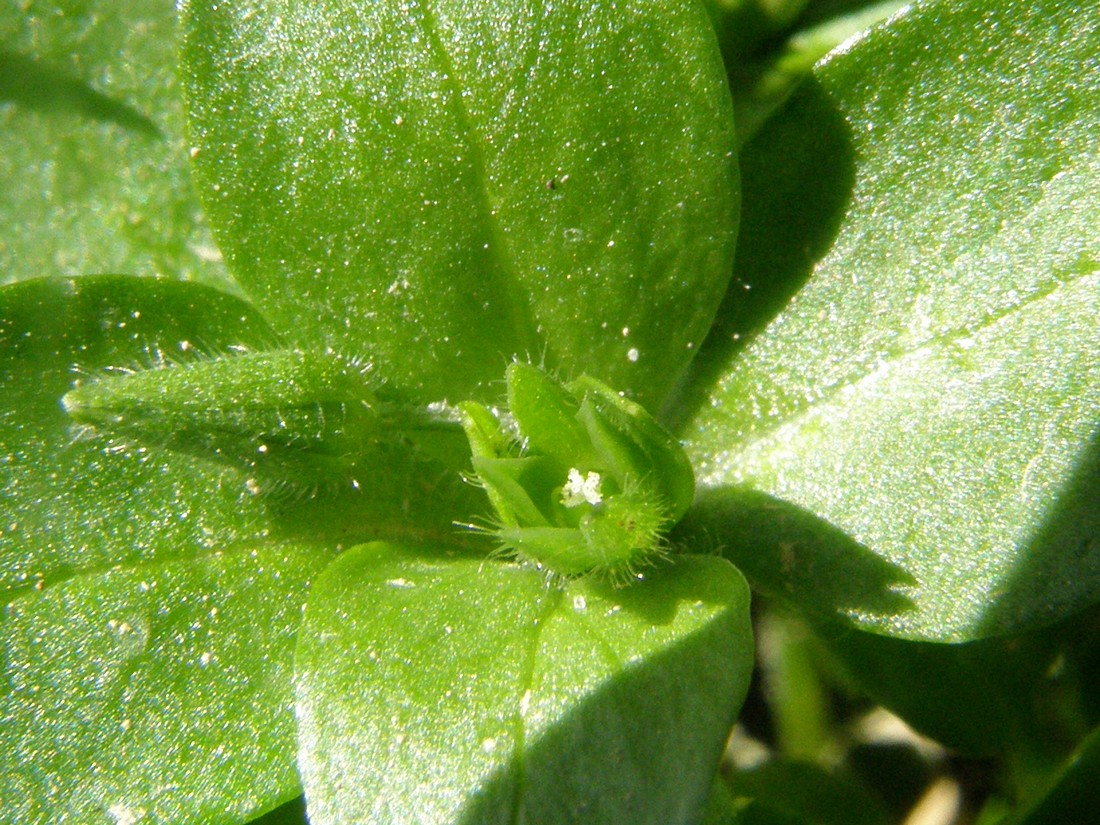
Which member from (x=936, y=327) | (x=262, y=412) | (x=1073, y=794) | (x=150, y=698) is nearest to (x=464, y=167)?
(x=262, y=412)

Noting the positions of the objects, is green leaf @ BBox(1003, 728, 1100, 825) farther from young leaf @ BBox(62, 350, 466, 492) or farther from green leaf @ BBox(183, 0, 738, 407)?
young leaf @ BBox(62, 350, 466, 492)

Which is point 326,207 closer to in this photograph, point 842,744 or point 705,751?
point 705,751

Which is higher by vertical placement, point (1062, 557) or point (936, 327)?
point (936, 327)

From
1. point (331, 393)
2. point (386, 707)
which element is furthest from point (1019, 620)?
point (331, 393)

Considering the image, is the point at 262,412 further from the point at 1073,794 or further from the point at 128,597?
the point at 1073,794

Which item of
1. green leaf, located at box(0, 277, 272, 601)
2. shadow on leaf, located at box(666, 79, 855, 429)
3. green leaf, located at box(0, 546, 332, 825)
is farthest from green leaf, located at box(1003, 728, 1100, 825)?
green leaf, located at box(0, 277, 272, 601)

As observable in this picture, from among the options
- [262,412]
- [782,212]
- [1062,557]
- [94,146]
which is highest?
[94,146]

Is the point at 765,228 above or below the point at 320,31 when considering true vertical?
below
